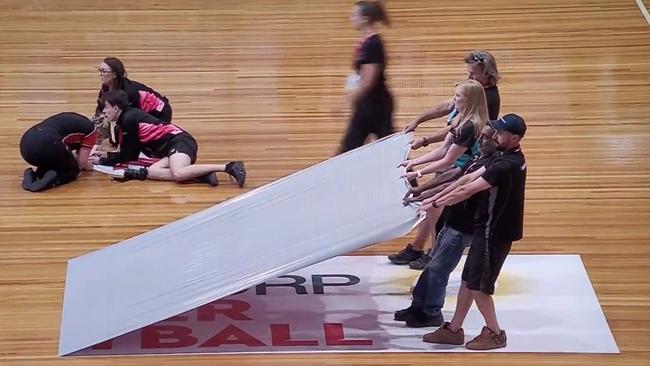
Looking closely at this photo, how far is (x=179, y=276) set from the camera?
5.82 meters

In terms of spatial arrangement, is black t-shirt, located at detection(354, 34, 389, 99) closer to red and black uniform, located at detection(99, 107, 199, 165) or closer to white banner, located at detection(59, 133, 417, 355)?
white banner, located at detection(59, 133, 417, 355)

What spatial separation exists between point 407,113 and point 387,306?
2.70m

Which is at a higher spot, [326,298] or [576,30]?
[576,30]

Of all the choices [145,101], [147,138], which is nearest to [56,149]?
[147,138]

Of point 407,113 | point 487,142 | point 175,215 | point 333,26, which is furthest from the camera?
point 333,26

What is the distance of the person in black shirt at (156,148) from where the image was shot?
25.1ft

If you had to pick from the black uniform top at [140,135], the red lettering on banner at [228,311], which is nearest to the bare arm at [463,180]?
the red lettering on banner at [228,311]

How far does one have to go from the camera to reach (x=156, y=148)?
786 centimetres

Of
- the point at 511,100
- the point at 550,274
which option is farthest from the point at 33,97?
the point at 550,274

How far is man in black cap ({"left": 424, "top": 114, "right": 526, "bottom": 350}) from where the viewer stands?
5430 mm

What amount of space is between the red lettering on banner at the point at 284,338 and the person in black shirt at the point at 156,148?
180 cm

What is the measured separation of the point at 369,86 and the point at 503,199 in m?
1.67

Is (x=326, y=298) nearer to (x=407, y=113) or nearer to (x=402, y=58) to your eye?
(x=407, y=113)

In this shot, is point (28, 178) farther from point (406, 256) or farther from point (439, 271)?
point (439, 271)
